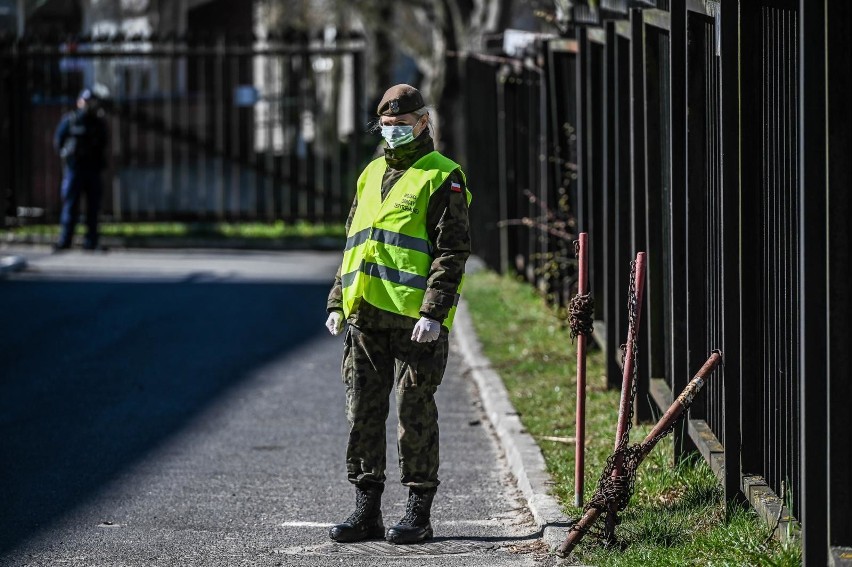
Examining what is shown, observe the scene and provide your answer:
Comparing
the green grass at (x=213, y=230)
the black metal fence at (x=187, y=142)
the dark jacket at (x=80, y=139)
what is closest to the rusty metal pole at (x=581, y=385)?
the dark jacket at (x=80, y=139)

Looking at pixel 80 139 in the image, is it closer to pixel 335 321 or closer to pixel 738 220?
pixel 335 321

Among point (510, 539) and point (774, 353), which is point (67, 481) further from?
point (774, 353)

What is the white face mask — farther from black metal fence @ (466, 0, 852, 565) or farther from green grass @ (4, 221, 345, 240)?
green grass @ (4, 221, 345, 240)

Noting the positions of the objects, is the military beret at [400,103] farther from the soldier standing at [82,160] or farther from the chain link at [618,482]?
the soldier standing at [82,160]

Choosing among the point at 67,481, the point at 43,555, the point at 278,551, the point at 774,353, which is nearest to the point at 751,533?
the point at 774,353

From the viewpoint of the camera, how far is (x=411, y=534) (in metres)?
6.35

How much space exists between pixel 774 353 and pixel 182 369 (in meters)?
6.10

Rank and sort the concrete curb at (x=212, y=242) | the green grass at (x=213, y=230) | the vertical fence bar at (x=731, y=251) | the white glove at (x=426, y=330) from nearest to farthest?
the vertical fence bar at (x=731, y=251), the white glove at (x=426, y=330), the concrete curb at (x=212, y=242), the green grass at (x=213, y=230)

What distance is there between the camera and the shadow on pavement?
311 inches

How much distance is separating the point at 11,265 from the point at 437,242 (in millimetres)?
11636

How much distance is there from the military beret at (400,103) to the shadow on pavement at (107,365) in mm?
2298

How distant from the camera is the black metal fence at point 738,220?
475 cm

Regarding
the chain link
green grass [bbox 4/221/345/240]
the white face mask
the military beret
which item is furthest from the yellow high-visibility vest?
green grass [bbox 4/221/345/240]

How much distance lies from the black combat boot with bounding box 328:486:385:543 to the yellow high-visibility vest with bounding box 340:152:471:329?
2.51 ft
